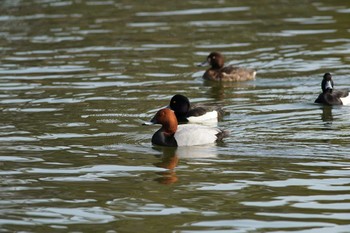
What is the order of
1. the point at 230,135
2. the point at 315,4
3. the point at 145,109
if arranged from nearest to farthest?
the point at 230,135 → the point at 145,109 → the point at 315,4

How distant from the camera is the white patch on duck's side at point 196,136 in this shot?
14.3 m

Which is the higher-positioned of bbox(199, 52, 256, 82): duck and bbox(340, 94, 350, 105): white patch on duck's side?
bbox(199, 52, 256, 82): duck

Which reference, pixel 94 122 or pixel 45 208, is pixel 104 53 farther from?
pixel 45 208

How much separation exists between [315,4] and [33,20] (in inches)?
285

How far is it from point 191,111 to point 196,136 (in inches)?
86.3

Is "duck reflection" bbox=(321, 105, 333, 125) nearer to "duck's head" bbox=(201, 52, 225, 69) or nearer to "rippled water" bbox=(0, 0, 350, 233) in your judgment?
"rippled water" bbox=(0, 0, 350, 233)

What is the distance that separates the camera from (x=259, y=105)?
1697cm

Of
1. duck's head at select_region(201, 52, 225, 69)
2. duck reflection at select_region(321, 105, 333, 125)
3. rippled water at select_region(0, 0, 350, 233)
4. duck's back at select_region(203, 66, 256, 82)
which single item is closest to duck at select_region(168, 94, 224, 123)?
rippled water at select_region(0, 0, 350, 233)

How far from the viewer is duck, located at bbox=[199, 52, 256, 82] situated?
64.6ft

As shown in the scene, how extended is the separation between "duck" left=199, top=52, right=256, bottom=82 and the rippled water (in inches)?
7.9

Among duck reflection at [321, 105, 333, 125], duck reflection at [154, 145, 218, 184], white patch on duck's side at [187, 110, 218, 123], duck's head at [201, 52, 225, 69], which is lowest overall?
duck reflection at [154, 145, 218, 184]

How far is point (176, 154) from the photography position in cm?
1393

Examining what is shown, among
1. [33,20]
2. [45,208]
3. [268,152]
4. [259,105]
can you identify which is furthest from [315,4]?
[45,208]

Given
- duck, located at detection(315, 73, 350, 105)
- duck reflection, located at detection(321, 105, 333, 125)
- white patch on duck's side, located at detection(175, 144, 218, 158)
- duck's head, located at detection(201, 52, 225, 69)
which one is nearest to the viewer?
white patch on duck's side, located at detection(175, 144, 218, 158)
